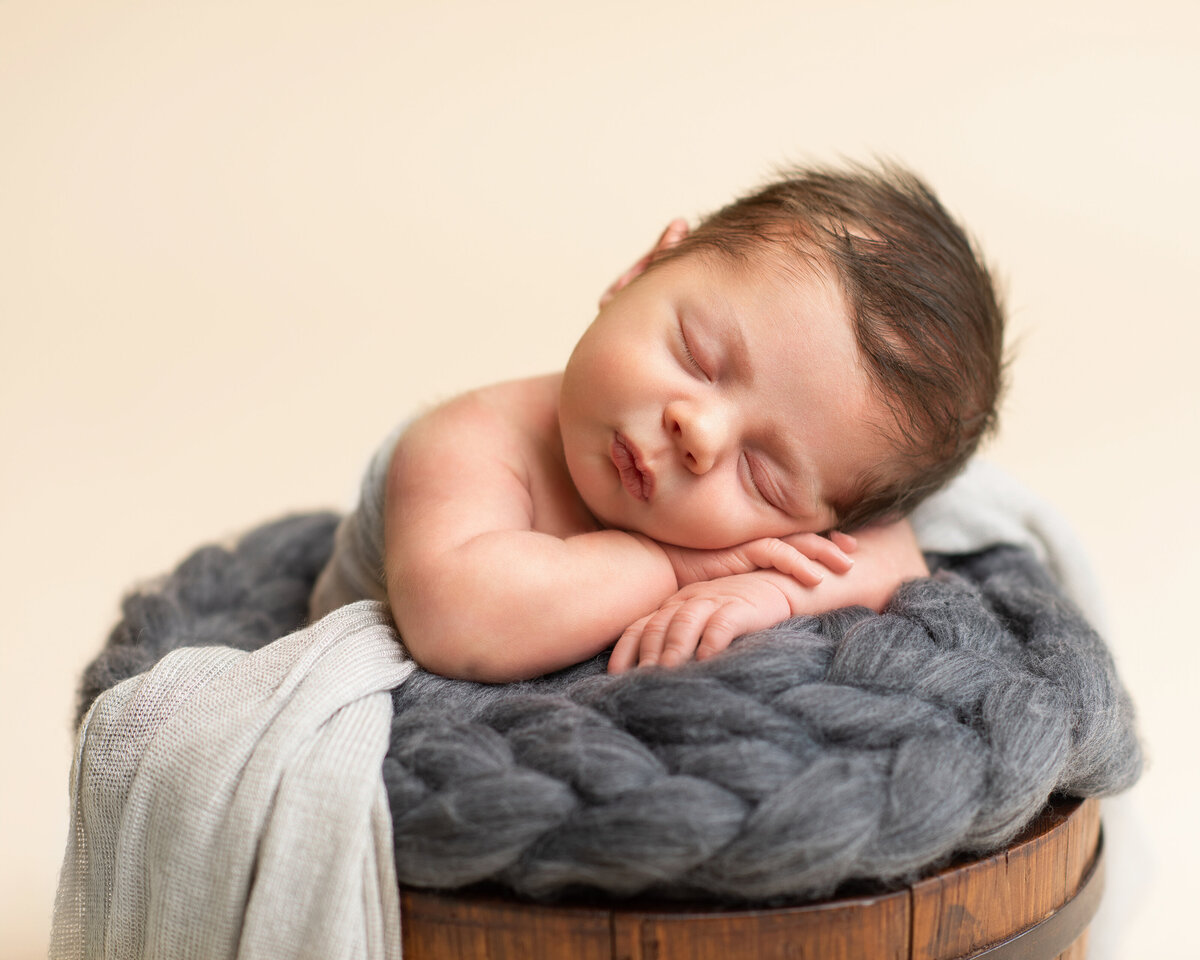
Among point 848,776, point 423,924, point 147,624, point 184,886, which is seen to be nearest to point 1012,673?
point 848,776

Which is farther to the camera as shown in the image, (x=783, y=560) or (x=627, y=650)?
(x=783, y=560)

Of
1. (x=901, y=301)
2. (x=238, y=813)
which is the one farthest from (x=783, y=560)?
(x=238, y=813)

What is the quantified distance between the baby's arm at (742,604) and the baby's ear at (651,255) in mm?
402

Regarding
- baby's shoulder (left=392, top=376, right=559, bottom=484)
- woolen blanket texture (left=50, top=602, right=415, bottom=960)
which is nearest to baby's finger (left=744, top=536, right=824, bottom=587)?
baby's shoulder (left=392, top=376, right=559, bottom=484)

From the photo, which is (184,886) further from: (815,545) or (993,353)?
(993,353)

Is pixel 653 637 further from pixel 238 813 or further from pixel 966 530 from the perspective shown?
pixel 966 530

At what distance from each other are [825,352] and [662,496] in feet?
0.76

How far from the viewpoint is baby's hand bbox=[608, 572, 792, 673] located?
1090mm

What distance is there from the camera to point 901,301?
1.22 metres

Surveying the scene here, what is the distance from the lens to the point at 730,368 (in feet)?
3.98

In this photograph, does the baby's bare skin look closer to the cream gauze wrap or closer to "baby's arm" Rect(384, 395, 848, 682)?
"baby's arm" Rect(384, 395, 848, 682)

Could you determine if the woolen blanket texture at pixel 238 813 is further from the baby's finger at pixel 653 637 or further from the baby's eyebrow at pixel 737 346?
the baby's eyebrow at pixel 737 346

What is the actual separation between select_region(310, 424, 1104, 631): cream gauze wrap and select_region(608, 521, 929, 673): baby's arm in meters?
0.22

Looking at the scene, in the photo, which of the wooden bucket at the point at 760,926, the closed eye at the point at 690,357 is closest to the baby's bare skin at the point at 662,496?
the closed eye at the point at 690,357
